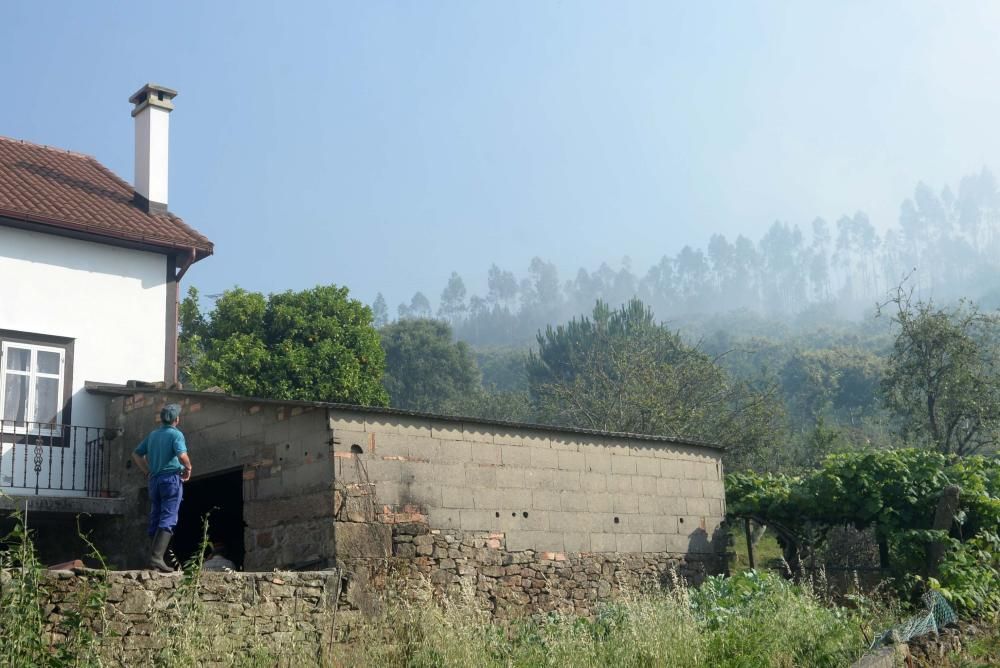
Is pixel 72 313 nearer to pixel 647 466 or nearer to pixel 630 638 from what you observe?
pixel 647 466

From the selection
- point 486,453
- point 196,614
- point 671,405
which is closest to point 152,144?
point 486,453

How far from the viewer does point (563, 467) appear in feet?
45.9

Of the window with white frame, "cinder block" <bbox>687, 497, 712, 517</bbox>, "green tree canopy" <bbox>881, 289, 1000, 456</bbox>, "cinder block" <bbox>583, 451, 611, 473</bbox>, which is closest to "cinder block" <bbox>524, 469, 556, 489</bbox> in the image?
"cinder block" <bbox>583, 451, 611, 473</bbox>

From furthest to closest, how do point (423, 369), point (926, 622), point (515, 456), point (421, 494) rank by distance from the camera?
point (423, 369), point (515, 456), point (421, 494), point (926, 622)

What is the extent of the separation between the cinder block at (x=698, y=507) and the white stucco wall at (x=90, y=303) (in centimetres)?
793

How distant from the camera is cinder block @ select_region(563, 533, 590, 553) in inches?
541

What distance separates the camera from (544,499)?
13.6 meters

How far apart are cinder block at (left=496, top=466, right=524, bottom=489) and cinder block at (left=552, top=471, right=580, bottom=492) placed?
0.58 m

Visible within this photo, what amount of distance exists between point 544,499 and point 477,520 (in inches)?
46.8

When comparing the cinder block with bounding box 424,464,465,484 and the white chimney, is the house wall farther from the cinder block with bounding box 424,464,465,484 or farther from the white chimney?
the white chimney

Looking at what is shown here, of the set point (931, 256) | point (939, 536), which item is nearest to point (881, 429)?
point (939, 536)

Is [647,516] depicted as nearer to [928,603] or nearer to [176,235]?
[928,603]

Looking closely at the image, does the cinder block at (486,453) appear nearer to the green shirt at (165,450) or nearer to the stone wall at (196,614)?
the stone wall at (196,614)

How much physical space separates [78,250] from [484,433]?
661 cm
